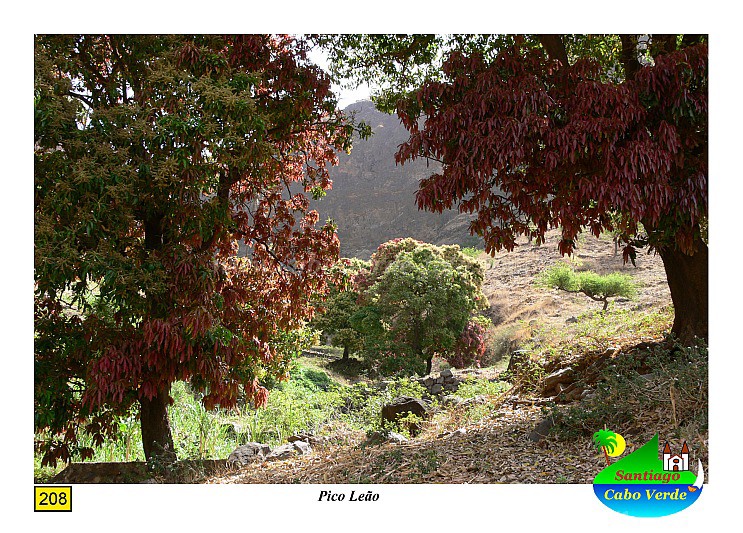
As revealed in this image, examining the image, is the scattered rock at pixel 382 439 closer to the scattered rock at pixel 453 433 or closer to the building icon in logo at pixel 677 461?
the scattered rock at pixel 453 433

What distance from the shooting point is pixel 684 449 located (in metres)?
2.72

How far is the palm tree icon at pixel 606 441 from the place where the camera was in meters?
3.04

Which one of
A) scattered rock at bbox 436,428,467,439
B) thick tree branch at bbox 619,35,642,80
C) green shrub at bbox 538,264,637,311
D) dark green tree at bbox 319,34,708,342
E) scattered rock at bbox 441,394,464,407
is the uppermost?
thick tree branch at bbox 619,35,642,80

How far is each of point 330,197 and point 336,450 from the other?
22014 mm

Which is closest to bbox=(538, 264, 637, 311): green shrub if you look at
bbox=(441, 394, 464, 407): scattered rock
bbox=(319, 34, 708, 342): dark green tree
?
bbox=(441, 394, 464, 407): scattered rock

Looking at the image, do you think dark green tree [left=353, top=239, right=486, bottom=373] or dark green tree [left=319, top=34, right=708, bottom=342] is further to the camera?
dark green tree [left=353, top=239, right=486, bottom=373]

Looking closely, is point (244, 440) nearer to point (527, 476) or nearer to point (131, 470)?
point (131, 470)

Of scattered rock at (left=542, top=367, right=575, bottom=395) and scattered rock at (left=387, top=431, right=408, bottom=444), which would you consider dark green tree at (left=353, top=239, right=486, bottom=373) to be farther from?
scattered rock at (left=387, top=431, right=408, bottom=444)

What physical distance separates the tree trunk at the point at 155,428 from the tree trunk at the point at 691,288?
3.76 metres

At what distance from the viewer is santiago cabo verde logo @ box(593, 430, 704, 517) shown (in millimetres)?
2613

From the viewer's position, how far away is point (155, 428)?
3789 millimetres
